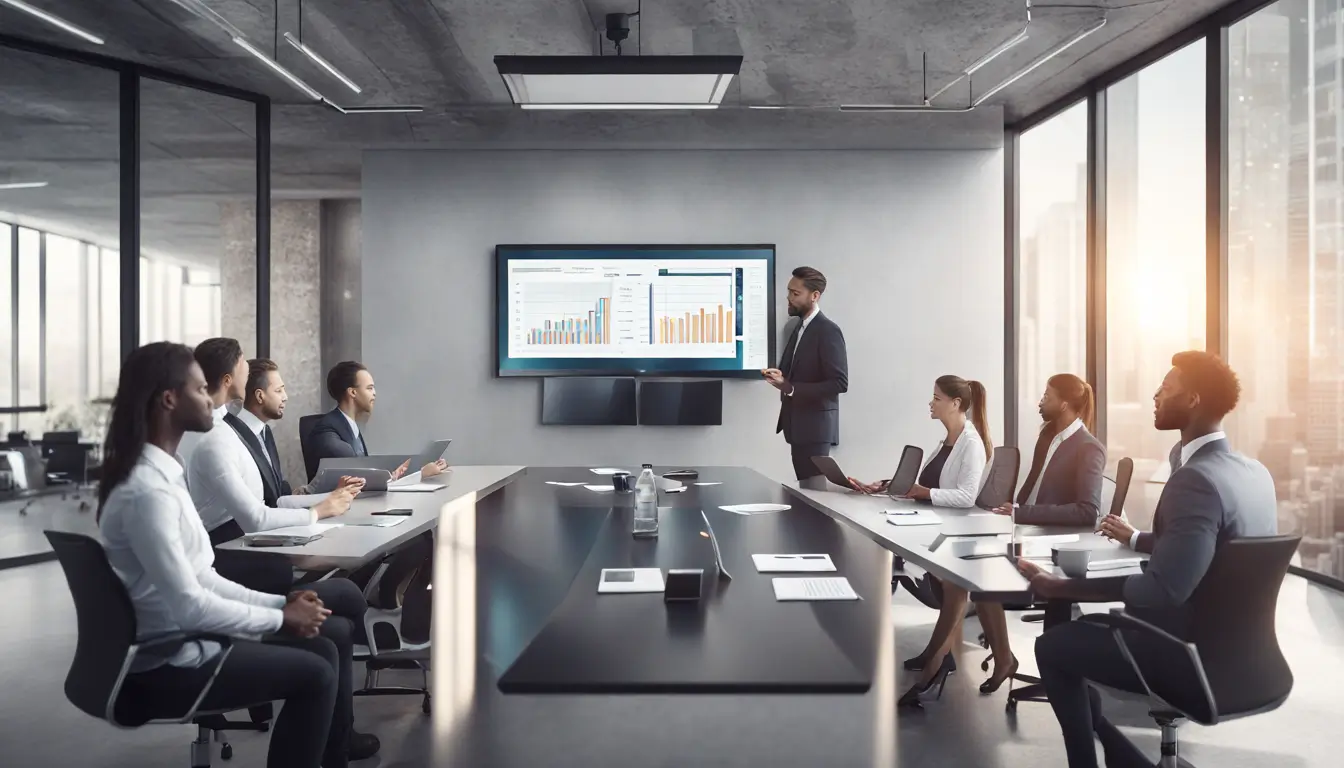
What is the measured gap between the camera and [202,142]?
752 centimetres

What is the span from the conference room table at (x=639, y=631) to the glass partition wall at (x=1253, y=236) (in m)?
2.86

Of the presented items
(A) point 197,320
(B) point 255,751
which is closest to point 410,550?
(B) point 255,751

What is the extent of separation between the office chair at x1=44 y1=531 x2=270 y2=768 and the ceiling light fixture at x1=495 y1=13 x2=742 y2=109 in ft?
9.10

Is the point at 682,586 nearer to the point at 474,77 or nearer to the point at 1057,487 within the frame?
the point at 1057,487

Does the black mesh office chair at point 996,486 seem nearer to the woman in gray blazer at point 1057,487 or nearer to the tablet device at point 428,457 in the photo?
the woman in gray blazer at point 1057,487

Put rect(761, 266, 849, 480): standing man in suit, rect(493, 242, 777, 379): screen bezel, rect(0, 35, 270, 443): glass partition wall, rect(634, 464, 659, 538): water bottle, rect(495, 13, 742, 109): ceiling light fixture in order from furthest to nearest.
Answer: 1. rect(493, 242, 777, 379): screen bezel
2. rect(0, 35, 270, 443): glass partition wall
3. rect(761, 266, 849, 480): standing man in suit
4. rect(495, 13, 742, 109): ceiling light fixture
5. rect(634, 464, 659, 538): water bottle

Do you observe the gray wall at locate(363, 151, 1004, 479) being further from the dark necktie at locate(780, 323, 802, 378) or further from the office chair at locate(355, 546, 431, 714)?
the office chair at locate(355, 546, 431, 714)

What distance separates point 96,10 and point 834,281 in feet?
17.3

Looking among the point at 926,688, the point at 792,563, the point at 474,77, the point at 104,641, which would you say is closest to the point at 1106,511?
the point at 926,688

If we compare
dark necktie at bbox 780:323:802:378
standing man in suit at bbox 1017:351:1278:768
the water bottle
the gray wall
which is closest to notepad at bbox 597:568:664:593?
the water bottle

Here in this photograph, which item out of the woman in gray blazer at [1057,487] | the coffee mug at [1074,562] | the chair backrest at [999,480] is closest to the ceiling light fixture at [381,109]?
the chair backrest at [999,480]

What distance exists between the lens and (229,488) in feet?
9.94

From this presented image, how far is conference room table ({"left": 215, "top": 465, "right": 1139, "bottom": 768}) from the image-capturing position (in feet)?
6.02

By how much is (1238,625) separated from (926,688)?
158 centimetres
